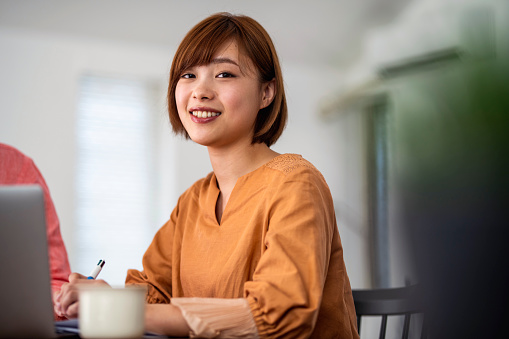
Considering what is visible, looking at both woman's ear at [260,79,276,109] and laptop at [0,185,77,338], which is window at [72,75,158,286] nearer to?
woman's ear at [260,79,276,109]

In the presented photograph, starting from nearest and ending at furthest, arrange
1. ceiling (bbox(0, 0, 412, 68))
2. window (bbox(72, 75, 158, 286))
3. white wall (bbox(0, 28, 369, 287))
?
ceiling (bbox(0, 0, 412, 68)), white wall (bbox(0, 28, 369, 287)), window (bbox(72, 75, 158, 286))

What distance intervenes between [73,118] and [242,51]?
3.13 meters

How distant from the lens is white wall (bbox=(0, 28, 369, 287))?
400cm

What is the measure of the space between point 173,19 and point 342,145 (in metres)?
1.80

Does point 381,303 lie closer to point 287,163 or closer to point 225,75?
point 287,163

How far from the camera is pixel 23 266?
2.39 feet

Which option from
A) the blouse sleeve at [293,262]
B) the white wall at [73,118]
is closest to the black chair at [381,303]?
the blouse sleeve at [293,262]

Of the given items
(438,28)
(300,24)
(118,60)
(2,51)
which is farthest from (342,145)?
(438,28)

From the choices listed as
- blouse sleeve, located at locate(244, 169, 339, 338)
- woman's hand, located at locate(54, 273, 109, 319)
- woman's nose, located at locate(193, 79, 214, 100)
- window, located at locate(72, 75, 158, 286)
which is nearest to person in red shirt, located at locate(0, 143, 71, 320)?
woman's hand, located at locate(54, 273, 109, 319)

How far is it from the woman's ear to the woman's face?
0.05m

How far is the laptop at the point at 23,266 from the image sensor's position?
726 millimetres

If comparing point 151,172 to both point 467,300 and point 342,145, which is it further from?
point 467,300

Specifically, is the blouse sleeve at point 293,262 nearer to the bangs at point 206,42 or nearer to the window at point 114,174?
the bangs at point 206,42

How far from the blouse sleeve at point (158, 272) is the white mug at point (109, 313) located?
0.71 m
